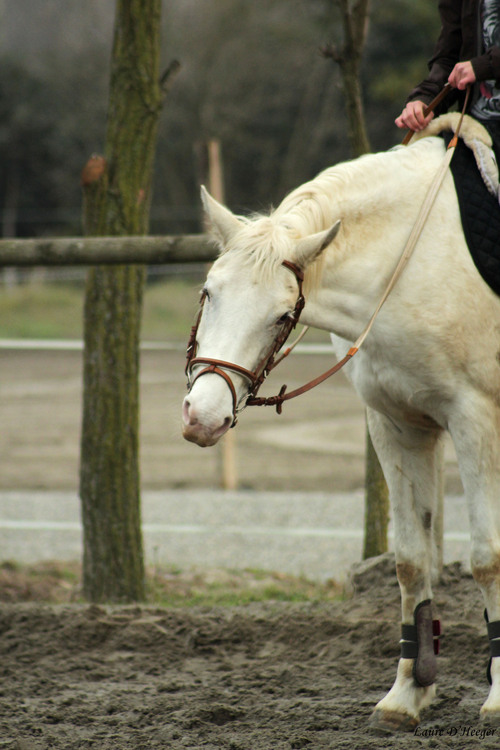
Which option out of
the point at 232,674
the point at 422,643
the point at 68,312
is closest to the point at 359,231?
the point at 422,643

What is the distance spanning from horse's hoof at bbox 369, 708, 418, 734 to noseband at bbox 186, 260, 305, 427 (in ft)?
3.89

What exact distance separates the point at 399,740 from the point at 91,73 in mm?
34567

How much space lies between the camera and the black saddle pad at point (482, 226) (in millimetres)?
3000

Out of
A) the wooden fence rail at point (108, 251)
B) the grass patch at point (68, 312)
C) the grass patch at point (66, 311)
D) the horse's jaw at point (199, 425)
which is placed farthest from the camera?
the grass patch at point (66, 311)

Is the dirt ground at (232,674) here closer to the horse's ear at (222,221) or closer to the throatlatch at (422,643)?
the throatlatch at (422,643)

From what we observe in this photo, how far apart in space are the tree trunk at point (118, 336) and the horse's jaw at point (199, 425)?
90.0 inches

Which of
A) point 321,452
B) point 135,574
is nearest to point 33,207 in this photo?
point 321,452

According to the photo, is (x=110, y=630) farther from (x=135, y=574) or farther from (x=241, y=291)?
(x=241, y=291)

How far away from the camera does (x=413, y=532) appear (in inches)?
131

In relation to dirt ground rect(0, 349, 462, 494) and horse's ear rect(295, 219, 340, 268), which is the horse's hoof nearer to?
horse's ear rect(295, 219, 340, 268)

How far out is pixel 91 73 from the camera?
3481cm

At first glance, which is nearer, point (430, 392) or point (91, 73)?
point (430, 392)

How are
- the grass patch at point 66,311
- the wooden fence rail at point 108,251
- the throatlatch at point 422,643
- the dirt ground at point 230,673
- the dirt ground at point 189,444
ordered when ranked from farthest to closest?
the grass patch at point 66,311 < the dirt ground at point 189,444 < the wooden fence rail at point 108,251 < the throatlatch at point 422,643 < the dirt ground at point 230,673

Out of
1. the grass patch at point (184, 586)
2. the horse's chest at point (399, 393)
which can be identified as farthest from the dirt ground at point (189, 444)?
the horse's chest at point (399, 393)
